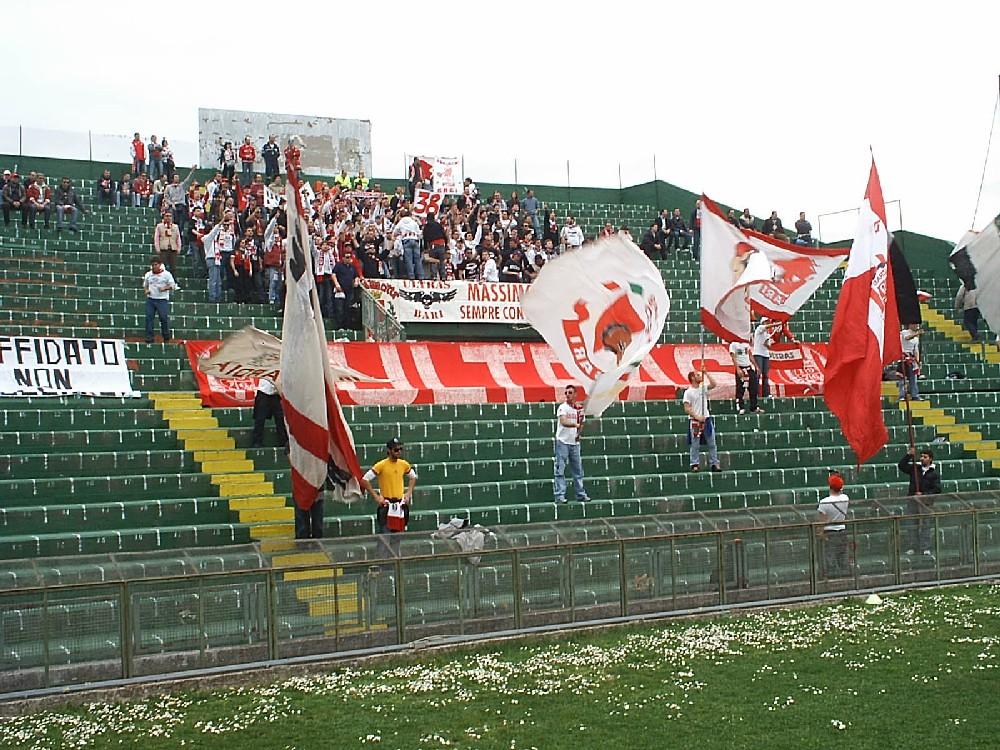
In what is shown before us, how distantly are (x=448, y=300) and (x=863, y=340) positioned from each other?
11546mm

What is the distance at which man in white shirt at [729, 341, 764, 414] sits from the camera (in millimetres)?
24625

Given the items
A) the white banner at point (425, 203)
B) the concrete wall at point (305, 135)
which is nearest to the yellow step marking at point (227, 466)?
the white banner at point (425, 203)

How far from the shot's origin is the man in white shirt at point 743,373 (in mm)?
24625

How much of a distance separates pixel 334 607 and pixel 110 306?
14.1m

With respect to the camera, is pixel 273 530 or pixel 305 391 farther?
pixel 273 530

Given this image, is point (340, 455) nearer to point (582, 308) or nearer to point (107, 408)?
point (582, 308)

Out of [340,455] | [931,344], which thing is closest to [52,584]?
[340,455]

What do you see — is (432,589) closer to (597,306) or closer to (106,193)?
(597,306)

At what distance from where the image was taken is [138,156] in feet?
114

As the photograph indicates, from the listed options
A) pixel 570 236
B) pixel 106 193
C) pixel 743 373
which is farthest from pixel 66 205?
pixel 743 373

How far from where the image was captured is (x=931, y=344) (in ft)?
105

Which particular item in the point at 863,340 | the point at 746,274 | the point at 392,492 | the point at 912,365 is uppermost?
the point at 746,274

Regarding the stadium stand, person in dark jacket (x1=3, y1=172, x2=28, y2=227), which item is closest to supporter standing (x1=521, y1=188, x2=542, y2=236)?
the stadium stand

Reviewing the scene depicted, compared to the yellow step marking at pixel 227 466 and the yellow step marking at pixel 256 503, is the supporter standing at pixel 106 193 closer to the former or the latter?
the yellow step marking at pixel 227 466
